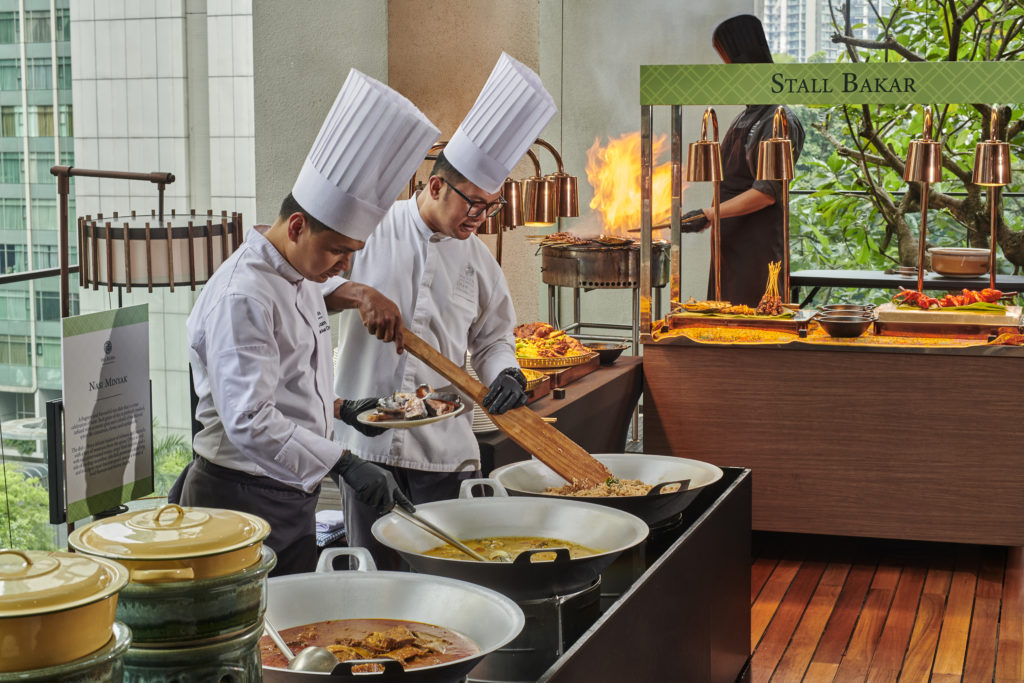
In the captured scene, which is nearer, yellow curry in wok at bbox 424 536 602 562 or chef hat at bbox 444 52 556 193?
yellow curry in wok at bbox 424 536 602 562

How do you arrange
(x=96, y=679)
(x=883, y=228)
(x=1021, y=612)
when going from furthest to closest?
(x=883, y=228) → (x=1021, y=612) → (x=96, y=679)

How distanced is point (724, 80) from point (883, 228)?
3.66 meters

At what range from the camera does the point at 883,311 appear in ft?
12.9

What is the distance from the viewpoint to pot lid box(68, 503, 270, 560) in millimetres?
891

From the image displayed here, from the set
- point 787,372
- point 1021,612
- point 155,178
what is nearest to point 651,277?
point 787,372

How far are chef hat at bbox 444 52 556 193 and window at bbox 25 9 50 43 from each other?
2721 millimetres

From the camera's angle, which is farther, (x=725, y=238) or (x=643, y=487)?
(x=725, y=238)

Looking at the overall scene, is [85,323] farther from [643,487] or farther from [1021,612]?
[1021,612]

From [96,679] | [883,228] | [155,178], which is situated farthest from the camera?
[883,228]

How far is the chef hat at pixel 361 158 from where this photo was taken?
76.9 inches

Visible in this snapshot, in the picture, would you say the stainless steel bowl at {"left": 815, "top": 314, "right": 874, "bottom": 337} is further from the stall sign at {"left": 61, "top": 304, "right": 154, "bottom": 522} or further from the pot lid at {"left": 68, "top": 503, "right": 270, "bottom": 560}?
the pot lid at {"left": 68, "top": 503, "right": 270, "bottom": 560}

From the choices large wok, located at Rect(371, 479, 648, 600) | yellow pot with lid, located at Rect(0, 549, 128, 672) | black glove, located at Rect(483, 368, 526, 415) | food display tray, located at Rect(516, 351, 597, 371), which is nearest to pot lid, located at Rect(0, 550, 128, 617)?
yellow pot with lid, located at Rect(0, 549, 128, 672)

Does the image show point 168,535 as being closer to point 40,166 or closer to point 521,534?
point 521,534

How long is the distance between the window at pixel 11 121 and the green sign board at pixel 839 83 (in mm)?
2433
